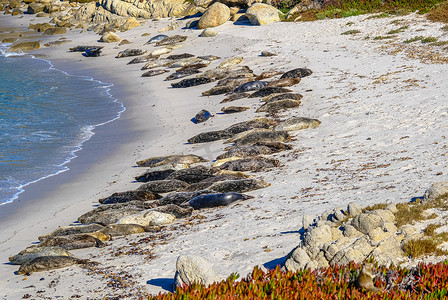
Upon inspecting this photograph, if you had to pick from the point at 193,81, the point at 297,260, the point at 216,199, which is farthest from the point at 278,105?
the point at 297,260

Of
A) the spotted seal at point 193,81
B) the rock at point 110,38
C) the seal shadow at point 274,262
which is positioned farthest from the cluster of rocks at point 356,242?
the rock at point 110,38

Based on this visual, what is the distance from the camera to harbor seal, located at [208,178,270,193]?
11727 mm

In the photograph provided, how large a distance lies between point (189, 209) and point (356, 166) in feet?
11.9

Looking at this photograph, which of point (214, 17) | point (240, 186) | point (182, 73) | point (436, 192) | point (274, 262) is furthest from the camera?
point (214, 17)

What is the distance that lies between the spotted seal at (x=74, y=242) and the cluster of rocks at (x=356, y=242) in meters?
4.42

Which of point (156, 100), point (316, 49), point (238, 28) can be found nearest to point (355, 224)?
point (156, 100)

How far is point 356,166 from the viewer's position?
11.8 metres

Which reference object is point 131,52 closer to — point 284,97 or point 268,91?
point 268,91

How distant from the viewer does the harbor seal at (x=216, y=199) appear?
11148mm

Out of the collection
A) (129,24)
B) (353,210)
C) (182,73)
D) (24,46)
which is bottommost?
(24,46)

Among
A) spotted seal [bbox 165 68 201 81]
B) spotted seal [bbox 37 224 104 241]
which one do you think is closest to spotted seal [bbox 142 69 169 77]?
spotted seal [bbox 165 68 201 81]

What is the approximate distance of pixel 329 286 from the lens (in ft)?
18.6

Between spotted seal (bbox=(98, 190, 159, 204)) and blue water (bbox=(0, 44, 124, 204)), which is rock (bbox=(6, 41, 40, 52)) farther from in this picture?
spotted seal (bbox=(98, 190, 159, 204))

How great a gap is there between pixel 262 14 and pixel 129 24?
1229 cm
